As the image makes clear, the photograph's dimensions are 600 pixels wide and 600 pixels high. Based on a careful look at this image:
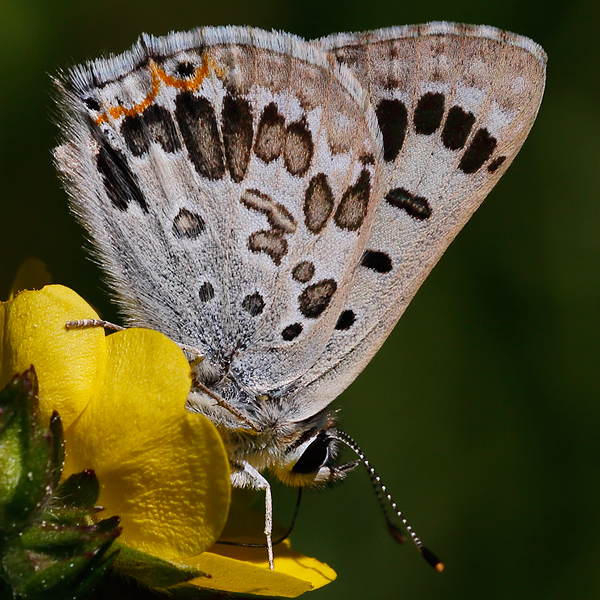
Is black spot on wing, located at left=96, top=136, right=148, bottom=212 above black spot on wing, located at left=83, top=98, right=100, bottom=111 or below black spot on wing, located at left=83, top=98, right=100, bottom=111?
below

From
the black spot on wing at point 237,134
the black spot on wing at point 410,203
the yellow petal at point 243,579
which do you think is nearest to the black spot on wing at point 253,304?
the black spot on wing at point 237,134

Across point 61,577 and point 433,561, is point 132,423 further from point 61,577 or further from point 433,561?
point 433,561

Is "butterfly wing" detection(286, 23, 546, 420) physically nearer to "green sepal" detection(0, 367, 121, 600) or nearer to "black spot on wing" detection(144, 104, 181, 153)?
"black spot on wing" detection(144, 104, 181, 153)

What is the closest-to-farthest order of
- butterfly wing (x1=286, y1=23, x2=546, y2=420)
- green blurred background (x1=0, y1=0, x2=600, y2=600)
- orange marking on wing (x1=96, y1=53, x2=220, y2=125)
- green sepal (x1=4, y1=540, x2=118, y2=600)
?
green sepal (x1=4, y1=540, x2=118, y2=600) → orange marking on wing (x1=96, y1=53, x2=220, y2=125) → butterfly wing (x1=286, y1=23, x2=546, y2=420) → green blurred background (x1=0, y1=0, x2=600, y2=600)

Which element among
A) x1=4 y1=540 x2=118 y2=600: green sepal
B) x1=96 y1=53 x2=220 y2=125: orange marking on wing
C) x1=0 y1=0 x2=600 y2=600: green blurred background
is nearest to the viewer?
x1=4 y1=540 x2=118 y2=600: green sepal

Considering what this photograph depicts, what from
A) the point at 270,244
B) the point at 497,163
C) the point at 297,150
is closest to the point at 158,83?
the point at 297,150

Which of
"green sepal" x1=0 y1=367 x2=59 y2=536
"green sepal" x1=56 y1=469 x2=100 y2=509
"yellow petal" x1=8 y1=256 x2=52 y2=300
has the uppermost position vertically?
"yellow petal" x1=8 y1=256 x2=52 y2=300

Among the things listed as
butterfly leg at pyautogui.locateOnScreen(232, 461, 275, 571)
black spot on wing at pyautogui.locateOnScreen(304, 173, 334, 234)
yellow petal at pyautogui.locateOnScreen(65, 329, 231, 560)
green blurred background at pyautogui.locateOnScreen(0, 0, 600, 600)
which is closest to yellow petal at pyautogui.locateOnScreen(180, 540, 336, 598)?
yellow petal at pyautogui.locateOnScreen(65, 329, 231, 560)
